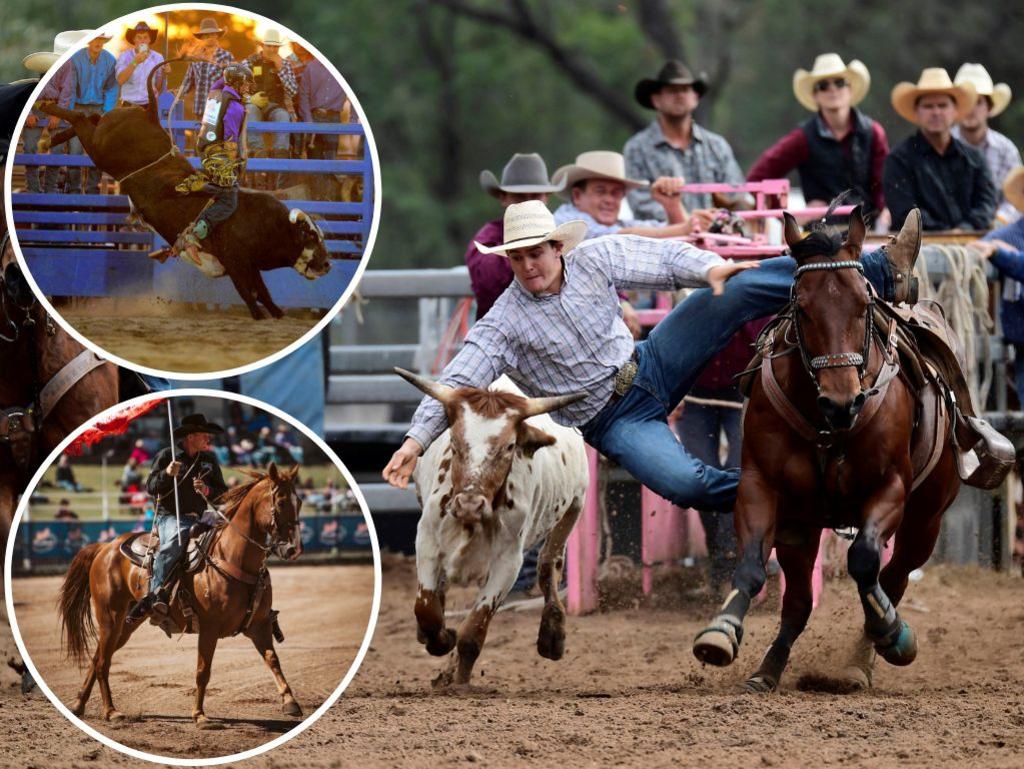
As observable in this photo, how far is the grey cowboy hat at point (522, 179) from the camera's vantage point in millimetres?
8891

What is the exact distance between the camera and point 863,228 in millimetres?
6449

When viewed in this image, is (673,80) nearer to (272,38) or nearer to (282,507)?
(272,38)

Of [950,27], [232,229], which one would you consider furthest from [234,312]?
[950,27]

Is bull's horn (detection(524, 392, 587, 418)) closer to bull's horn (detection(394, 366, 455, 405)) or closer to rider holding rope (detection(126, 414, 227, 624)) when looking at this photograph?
bull's horn (detection(394, 366, 455, 405))

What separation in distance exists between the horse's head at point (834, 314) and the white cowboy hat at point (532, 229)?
3.01ft

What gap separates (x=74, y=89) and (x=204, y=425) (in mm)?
1183

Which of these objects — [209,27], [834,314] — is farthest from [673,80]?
[209,27]

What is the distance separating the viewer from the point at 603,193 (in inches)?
361

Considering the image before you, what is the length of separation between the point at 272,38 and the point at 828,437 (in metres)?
2.44

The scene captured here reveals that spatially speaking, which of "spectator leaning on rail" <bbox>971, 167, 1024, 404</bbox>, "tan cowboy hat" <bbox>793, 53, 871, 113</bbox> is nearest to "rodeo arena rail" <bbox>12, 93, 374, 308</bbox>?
"spectator leaning on rail" <bbox>971, 167, 1024, 404</bbox>

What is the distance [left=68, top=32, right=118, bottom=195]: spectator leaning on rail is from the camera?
5.78m

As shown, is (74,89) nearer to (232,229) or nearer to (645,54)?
(232,229)

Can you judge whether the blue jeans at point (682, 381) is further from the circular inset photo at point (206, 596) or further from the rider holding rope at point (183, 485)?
the rider holding rope at point (183, 485)

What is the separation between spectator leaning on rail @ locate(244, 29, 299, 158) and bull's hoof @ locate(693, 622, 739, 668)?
2221mm
